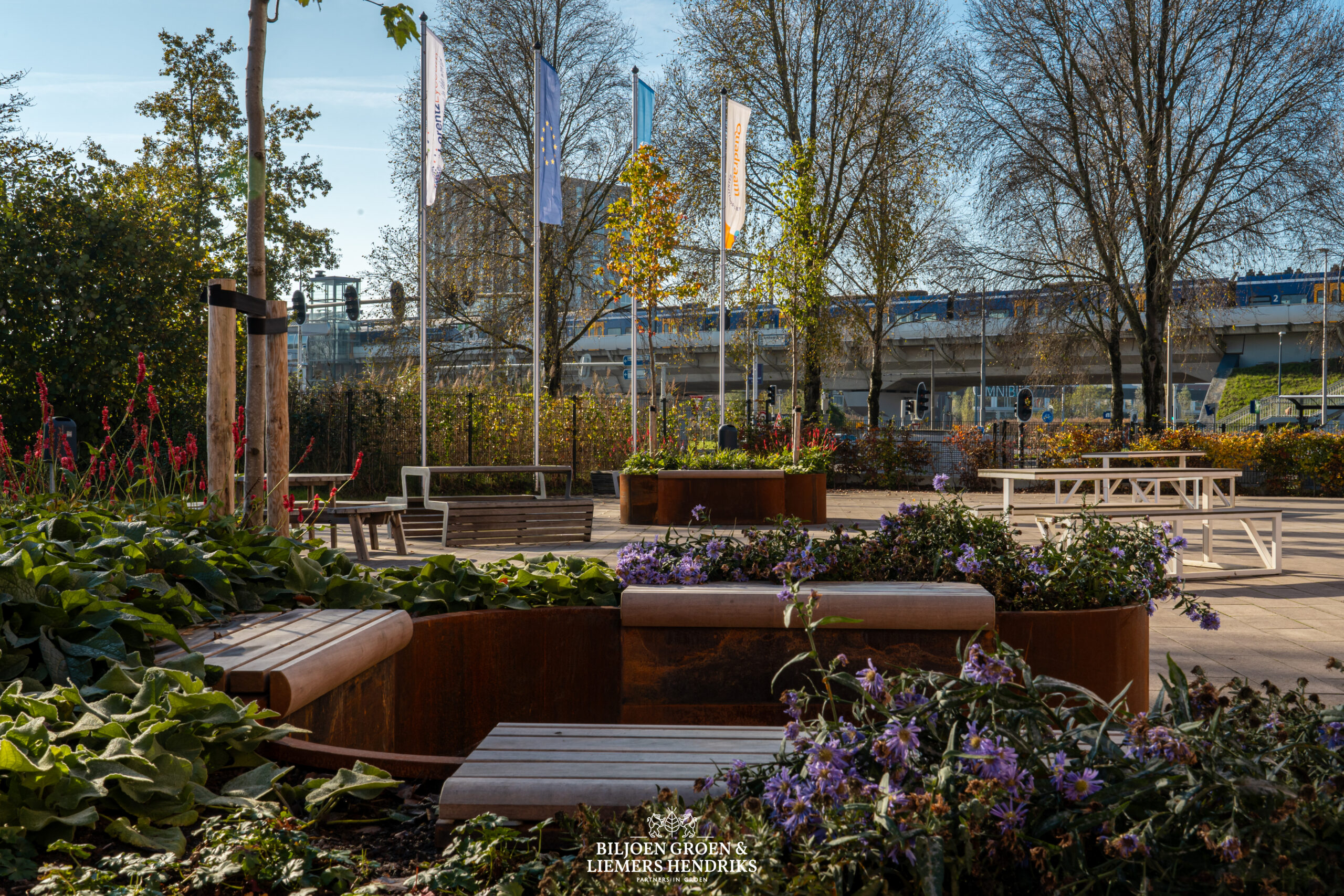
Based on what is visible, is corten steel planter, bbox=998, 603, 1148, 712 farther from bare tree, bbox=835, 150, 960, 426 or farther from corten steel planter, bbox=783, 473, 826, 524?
bare tree, bbox=835, 150, 960, 426

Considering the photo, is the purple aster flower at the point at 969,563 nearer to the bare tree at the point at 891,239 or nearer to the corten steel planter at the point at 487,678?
the corten steel planter at the point at 487,678

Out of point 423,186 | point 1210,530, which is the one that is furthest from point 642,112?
point 1210,530

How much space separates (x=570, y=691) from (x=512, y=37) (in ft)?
75.1

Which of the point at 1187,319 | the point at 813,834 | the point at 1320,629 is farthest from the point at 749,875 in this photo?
the point at 1187,319

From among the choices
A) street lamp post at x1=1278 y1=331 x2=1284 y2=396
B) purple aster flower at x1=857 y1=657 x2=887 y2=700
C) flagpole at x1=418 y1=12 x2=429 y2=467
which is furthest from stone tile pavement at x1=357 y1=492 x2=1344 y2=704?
street lamp post at x1=1278 y1=331 x2=1284 y2=396

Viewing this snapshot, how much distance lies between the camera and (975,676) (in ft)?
4.86

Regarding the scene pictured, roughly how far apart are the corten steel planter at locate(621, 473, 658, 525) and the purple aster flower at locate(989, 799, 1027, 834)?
10.8 m

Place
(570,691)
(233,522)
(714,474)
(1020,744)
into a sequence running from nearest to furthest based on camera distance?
(1020,744), (570,691), (233,522), (714,474)

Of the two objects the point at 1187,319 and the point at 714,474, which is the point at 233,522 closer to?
the point at 714,474

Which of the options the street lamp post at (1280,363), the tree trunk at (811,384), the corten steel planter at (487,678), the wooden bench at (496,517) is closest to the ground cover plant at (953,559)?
the corten steel planter at (487,678)

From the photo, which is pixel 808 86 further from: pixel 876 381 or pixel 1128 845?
pixel 1128 845

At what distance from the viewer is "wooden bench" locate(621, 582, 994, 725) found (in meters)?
3.09

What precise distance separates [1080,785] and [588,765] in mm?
970

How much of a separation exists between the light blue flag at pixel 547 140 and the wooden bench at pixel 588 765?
38.6 feet
